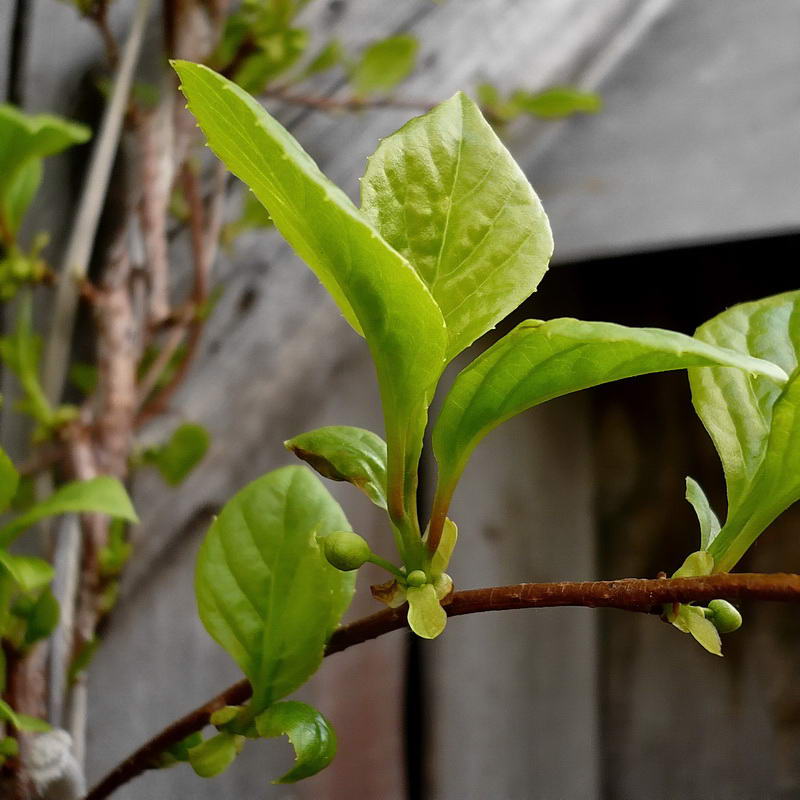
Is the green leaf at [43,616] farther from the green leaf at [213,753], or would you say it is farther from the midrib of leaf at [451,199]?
the midrib of leaf at [451,199]

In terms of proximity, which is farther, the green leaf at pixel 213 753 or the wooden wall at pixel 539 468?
the wooden wall at pixel 539 468

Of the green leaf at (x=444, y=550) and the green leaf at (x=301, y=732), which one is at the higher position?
the green leaf at (x=444, y=550)

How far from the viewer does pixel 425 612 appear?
18cm

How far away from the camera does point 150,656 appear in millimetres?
598

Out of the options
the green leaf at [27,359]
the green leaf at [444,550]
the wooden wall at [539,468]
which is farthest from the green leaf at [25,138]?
the green leaf at [444,550]

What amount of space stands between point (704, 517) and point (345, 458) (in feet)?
0.33

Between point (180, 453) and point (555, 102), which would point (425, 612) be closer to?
point (180, 453)

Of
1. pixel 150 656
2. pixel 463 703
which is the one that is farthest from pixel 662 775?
pixel 150 656

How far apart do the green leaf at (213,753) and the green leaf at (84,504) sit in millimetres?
81

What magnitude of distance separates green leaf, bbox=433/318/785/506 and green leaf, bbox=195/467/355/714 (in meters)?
0.06

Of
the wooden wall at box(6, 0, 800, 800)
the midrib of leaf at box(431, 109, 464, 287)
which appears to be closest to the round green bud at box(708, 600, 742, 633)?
the midrib of leaf at box(431, 109, 464, 287)

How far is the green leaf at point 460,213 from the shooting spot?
0.19 meters

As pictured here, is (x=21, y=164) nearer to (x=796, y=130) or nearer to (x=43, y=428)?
(x=43, y=428)

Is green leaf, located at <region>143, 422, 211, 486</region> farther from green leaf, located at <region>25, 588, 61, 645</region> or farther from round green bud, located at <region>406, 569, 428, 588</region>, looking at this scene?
round green bud, located at <region>406, 569, 428, 588</region>
